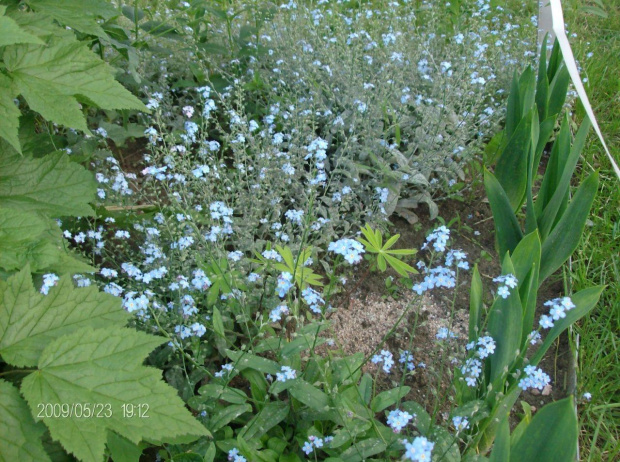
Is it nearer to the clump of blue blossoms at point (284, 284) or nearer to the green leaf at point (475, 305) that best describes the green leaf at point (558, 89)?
the green leaf at point (475, 305)

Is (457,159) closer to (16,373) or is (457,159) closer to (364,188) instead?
(364,188)

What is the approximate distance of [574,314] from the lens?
180 centimetres

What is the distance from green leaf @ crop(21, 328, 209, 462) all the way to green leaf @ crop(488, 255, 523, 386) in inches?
37.3

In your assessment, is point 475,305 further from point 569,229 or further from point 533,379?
point 569,229

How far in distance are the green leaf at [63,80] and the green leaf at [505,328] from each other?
3.93 ft

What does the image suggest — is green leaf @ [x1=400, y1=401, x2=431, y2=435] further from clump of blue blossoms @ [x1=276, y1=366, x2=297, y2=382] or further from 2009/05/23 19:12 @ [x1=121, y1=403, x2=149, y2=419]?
2009/05/23 19:12 @ [x1=121, y1=403, x2=149, y2=419]

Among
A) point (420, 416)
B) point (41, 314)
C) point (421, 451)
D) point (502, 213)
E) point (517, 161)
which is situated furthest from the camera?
point (517, 161)

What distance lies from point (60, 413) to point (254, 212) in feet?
4.59

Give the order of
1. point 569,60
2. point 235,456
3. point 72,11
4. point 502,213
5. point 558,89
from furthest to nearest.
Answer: point 558,89 < point 502,213 < point 72,11 < point 235,456 < point 569,60

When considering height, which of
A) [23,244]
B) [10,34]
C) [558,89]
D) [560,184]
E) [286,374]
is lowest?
[286,374]

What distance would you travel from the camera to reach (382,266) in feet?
6.64

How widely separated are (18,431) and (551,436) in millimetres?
1212

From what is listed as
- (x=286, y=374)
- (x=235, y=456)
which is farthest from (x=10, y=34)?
(x=235, y=456)

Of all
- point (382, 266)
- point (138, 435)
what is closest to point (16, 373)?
point (138, 435)
